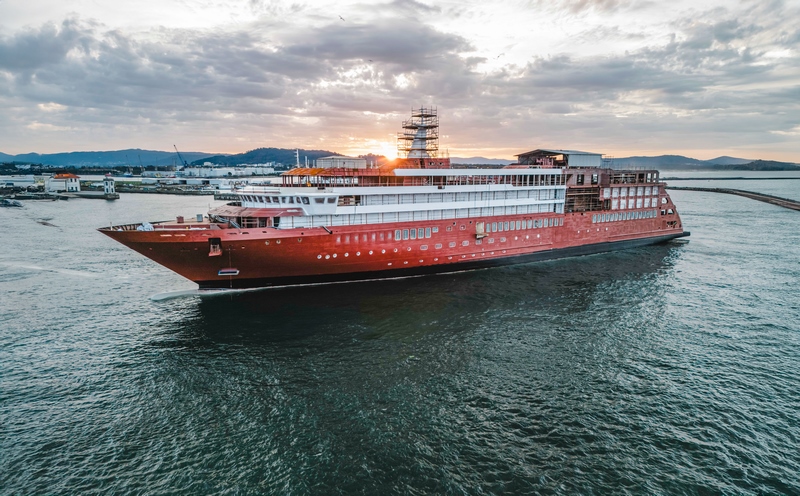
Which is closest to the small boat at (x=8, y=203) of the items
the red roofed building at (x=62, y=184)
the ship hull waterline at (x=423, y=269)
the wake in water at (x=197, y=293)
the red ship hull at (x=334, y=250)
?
→ the red roofed building at (x=62, y=184)

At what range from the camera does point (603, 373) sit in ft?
70.5

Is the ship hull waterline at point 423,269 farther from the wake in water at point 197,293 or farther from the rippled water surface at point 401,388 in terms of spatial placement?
the rippled water surface at point 401,388

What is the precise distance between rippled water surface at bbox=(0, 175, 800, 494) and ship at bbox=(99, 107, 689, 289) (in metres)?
2.71

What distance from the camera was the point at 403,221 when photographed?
37.8 m

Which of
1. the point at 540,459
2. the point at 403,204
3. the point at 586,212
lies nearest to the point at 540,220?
the point at 586,212

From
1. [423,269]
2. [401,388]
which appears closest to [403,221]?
[423,269]

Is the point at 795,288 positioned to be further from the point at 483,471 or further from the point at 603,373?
the point at 483,471

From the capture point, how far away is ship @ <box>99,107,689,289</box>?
3148 centimetres

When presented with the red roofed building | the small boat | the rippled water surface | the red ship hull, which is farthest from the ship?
the red roofed building

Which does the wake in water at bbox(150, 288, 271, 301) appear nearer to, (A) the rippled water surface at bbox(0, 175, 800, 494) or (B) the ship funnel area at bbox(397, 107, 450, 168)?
(A) the rippled water surface at bbox(0, 175, 800, 494)

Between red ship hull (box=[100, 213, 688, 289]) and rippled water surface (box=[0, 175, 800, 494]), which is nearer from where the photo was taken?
rippled water surface (box=[0, 175, 800, 494])

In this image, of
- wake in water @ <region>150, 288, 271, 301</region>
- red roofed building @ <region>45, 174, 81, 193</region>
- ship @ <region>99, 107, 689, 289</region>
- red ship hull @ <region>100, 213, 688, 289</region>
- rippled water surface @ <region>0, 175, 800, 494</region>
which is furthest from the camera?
red roofed building @ <region>45, 174, 81, 193</region>

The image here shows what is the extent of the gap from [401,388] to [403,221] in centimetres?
2018

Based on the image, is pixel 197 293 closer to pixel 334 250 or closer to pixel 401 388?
pixel 334 250
